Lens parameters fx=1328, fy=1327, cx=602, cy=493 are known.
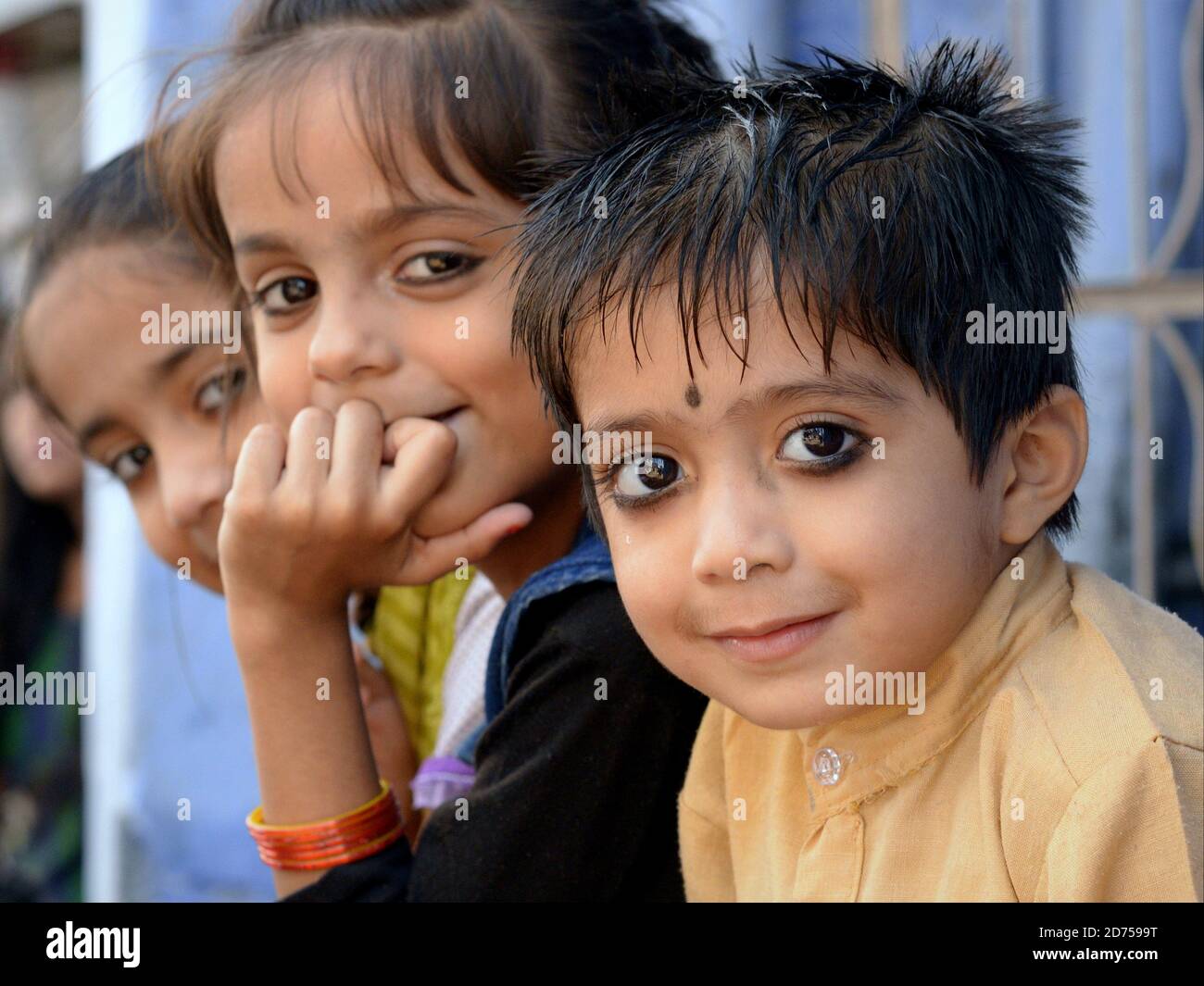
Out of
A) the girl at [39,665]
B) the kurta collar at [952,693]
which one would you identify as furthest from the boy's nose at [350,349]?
the girl at [39,665]

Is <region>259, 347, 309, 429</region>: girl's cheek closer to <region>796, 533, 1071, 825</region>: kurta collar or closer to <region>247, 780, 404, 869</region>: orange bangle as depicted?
<region>247, 780, 404, 869</region>: orange bangle

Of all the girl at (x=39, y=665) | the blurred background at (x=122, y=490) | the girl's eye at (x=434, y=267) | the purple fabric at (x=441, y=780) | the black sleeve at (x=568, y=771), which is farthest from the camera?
the girl at (x=39, y=665)

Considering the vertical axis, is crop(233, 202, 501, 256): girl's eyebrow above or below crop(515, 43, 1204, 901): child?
above

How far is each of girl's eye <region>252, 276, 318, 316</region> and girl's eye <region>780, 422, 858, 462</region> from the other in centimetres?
67

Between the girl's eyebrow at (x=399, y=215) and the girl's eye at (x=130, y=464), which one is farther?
the girl's eye at (x=130, y=464)

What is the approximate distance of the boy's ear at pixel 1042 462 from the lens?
113 cm

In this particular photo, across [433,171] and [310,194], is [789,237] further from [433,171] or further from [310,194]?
[310,194]

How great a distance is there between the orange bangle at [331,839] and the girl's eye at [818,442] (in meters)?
0.68

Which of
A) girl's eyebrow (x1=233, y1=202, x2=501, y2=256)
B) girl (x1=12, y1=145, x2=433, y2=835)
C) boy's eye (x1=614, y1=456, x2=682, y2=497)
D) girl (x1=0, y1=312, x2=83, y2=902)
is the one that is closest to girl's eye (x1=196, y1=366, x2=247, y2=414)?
girl (x1=12, y1=145, x2=433, y2=835)

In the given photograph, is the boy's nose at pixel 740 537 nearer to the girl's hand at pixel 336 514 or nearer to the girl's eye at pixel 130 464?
the girl's hand at pixel 336 514

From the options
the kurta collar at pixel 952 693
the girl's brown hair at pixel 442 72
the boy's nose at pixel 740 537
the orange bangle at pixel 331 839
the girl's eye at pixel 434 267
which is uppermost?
the girl's brown hair at pixel 442 72

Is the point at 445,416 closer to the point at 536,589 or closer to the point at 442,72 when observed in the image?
the point at 536,589

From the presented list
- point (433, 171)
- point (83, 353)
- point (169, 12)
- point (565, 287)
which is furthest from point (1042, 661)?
point (169, 12)

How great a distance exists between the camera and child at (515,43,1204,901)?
40.5 inches
